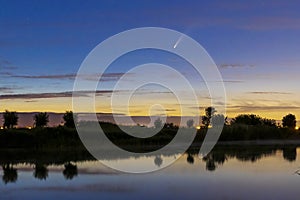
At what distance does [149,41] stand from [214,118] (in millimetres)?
30503

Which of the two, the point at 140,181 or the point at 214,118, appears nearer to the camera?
the point at 140,181

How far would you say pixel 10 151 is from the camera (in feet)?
97.0

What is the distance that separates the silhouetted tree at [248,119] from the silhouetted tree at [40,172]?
125ft

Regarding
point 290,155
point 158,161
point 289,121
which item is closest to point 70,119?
point 158,161

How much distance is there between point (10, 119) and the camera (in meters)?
38.5

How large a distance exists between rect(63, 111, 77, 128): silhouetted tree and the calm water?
45.6 ft

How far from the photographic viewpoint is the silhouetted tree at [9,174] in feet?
59.4

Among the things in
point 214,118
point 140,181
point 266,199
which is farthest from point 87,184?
point 214,118

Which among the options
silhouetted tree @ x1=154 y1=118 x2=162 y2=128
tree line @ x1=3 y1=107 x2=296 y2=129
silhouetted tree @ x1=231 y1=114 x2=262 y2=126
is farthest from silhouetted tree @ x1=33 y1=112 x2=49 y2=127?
silhouetted tree @ x1=231 y1=114 x2=262 y2=126

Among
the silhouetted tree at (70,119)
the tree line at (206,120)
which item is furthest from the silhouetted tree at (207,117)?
the silhouetted tree at (70,119)

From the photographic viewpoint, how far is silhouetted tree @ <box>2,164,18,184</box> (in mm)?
18109

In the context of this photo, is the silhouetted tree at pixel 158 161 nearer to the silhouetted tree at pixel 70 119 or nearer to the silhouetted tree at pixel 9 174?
the silhouetted tree at pixel 9 174

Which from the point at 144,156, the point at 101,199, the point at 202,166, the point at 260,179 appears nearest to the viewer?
the point at 101,199

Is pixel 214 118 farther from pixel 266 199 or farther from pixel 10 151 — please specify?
pixel 266 199
